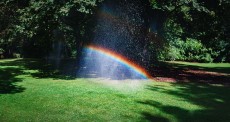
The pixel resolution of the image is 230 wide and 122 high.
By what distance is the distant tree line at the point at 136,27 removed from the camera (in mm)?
16500

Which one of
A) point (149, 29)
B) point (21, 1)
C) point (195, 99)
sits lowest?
point (195, 99)

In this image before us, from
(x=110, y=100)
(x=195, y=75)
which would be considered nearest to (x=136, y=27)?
(x=195, y=75)

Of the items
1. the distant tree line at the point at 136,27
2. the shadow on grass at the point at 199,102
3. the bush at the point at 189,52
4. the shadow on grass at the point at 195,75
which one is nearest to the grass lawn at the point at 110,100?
the shadow on grass at the point at 199,102

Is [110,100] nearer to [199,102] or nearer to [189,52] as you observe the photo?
[199,102]

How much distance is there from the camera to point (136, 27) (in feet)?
62.4

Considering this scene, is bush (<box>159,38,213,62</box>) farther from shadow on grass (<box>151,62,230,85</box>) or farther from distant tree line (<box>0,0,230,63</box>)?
shadow on grass (<box>151,62,230,85</box>)

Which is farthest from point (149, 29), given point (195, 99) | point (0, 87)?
point (0, 87)

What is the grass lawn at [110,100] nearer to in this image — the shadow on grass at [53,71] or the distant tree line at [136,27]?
the shadow on grass at [53,71]

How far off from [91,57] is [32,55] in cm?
901

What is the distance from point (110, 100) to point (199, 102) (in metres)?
3.32

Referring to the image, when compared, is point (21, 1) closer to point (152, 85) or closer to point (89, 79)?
point (89, 79)

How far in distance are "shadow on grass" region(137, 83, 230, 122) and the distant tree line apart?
4.47 meters

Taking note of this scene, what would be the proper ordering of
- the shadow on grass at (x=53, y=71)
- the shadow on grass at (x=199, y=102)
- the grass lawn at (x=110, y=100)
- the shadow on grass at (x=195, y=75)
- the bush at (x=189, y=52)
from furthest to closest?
the bush at (x=189, y=52) → the shadow on grass at (x=53, y=71) → the shadow on grass at (x=195, y=75) → the shadow on grass at (x=199, y=102) → the grass lawn at (x=110, y=100)

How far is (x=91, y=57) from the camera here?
28875 mm
